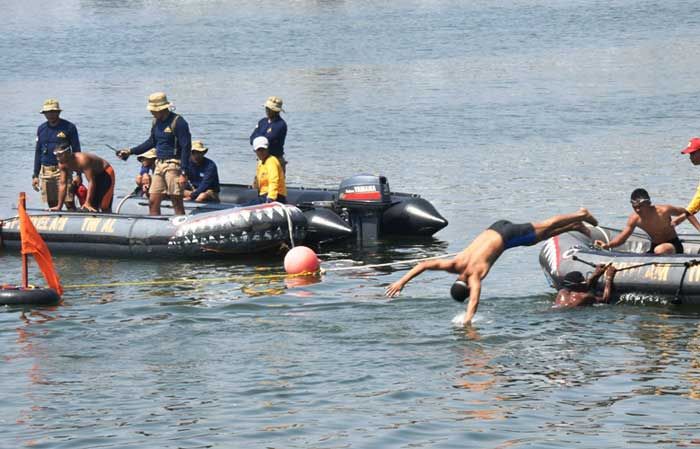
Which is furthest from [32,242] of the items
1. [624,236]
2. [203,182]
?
[624,236]

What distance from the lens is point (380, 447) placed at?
35.7ft

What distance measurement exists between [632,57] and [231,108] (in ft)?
51.0

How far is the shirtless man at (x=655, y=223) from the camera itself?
50.8ft

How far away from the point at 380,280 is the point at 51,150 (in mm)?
5758

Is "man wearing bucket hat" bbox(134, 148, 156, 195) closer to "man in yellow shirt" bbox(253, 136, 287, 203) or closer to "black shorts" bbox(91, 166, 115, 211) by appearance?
"black shorts" bbox(91, 166, 115, 211)

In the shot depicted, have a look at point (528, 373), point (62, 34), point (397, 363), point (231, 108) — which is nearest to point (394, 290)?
point (397, 363)

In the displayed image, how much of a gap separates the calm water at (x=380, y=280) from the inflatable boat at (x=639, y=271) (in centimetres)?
41

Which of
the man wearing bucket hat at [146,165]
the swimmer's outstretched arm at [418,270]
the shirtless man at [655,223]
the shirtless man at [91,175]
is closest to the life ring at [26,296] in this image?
the shirtless man at [91,175]

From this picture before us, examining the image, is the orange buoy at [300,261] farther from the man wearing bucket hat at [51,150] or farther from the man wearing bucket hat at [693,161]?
the man wearing bucket hat at [693,161]

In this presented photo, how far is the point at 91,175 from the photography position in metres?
19.8

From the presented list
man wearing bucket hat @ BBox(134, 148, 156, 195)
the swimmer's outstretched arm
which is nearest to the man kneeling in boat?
the swimmer's outstretched arm

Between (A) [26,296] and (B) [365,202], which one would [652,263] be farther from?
(A) [26,296]

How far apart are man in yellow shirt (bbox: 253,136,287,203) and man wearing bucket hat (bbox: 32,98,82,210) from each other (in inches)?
115

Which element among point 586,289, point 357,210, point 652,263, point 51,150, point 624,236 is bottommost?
point 586,289
